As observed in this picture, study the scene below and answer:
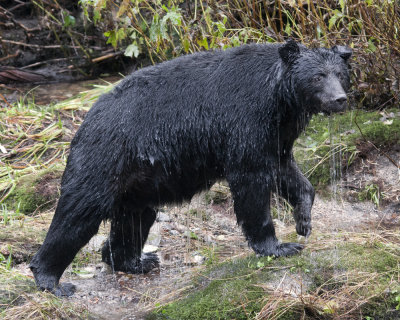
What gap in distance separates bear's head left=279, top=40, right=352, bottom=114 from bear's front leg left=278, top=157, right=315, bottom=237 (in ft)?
2.12

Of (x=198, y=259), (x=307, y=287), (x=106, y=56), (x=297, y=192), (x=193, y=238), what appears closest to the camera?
(x=307, y=287)

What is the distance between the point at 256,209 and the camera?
557cm

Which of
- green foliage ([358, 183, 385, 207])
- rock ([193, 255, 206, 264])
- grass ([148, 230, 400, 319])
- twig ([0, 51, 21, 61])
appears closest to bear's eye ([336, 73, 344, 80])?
grass ([148, 230, 400, 319])

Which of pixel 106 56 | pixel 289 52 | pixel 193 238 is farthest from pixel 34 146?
pixel 289 52

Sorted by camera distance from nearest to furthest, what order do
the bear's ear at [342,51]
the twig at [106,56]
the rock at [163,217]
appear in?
the bear's ear at [342,51] → the rock at [163,217] → the twig at [106,56]

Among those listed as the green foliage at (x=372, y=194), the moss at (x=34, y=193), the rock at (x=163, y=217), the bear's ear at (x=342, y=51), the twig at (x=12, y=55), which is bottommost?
the rock at (x=163, y=217)

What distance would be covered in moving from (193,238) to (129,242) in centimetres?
103

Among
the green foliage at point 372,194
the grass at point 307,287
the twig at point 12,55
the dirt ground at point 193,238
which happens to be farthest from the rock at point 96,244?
the twig at point 12,55

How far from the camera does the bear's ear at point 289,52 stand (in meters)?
5.36

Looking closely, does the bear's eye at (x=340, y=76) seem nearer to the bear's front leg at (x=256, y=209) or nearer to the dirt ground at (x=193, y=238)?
the bear's front leg at (x=256, y=209)

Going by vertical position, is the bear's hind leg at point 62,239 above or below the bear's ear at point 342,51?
below

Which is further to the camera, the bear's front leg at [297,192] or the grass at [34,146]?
the grass at [34,146]

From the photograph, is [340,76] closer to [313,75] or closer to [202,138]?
[313,75]

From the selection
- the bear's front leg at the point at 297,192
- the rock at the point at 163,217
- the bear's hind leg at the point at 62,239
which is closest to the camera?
the bear's hind leg at the point at 62,239
